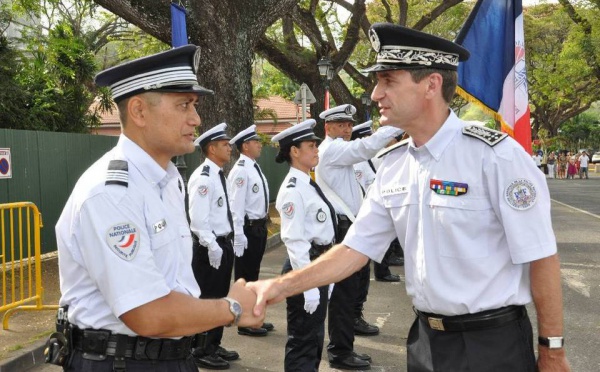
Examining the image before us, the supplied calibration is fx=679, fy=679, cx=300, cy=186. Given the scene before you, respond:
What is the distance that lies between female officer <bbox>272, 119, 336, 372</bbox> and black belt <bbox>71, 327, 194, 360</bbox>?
6.98ft

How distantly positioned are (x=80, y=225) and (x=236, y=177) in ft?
18.9

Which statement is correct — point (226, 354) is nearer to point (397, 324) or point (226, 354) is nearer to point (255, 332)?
point (255, 332)

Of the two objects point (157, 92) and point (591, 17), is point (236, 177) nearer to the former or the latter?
point (157, 92)

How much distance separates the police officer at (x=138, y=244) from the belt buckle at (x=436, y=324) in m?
0.74

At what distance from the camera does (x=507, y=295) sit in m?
2.56

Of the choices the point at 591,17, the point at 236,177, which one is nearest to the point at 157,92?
the point at 236,177

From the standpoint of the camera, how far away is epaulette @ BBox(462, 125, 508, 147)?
2588 mm

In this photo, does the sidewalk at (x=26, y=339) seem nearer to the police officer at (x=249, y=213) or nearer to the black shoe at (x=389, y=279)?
the police officer at (x=249, y=213)

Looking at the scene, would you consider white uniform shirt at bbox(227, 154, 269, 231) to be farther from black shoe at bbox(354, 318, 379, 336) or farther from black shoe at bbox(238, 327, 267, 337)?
black shoe at bbox(354, 318, 379, 336)

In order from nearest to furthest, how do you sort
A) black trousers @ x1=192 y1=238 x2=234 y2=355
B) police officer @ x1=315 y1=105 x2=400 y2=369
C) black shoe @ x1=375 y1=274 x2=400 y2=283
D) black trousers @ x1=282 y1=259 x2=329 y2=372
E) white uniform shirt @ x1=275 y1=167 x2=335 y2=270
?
1. black trousers @ x1=282 y1=259 x2=329 y2=372
2. white uniform shirt @ x1=275 y1=167 x2=335 y2=270
3. police officer @ x1=315 y1=105 x2=400 y2=369
4. black trousers @ x1=192 y1=238 x2=234 y2=355
5. black shoe @ x1=375 y1=274 x2=400 y2=283

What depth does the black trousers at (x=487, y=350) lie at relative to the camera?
100 inches

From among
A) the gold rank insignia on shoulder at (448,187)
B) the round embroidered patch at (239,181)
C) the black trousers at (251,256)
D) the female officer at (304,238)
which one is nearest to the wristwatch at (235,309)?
the gold rank insignia on shoulder at (448,187)

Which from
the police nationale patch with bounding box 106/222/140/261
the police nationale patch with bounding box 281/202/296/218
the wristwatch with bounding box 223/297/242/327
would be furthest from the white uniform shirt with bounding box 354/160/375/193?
the police nationale patch with bounding box 106/222/140/261

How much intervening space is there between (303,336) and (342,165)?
6.28 feet
